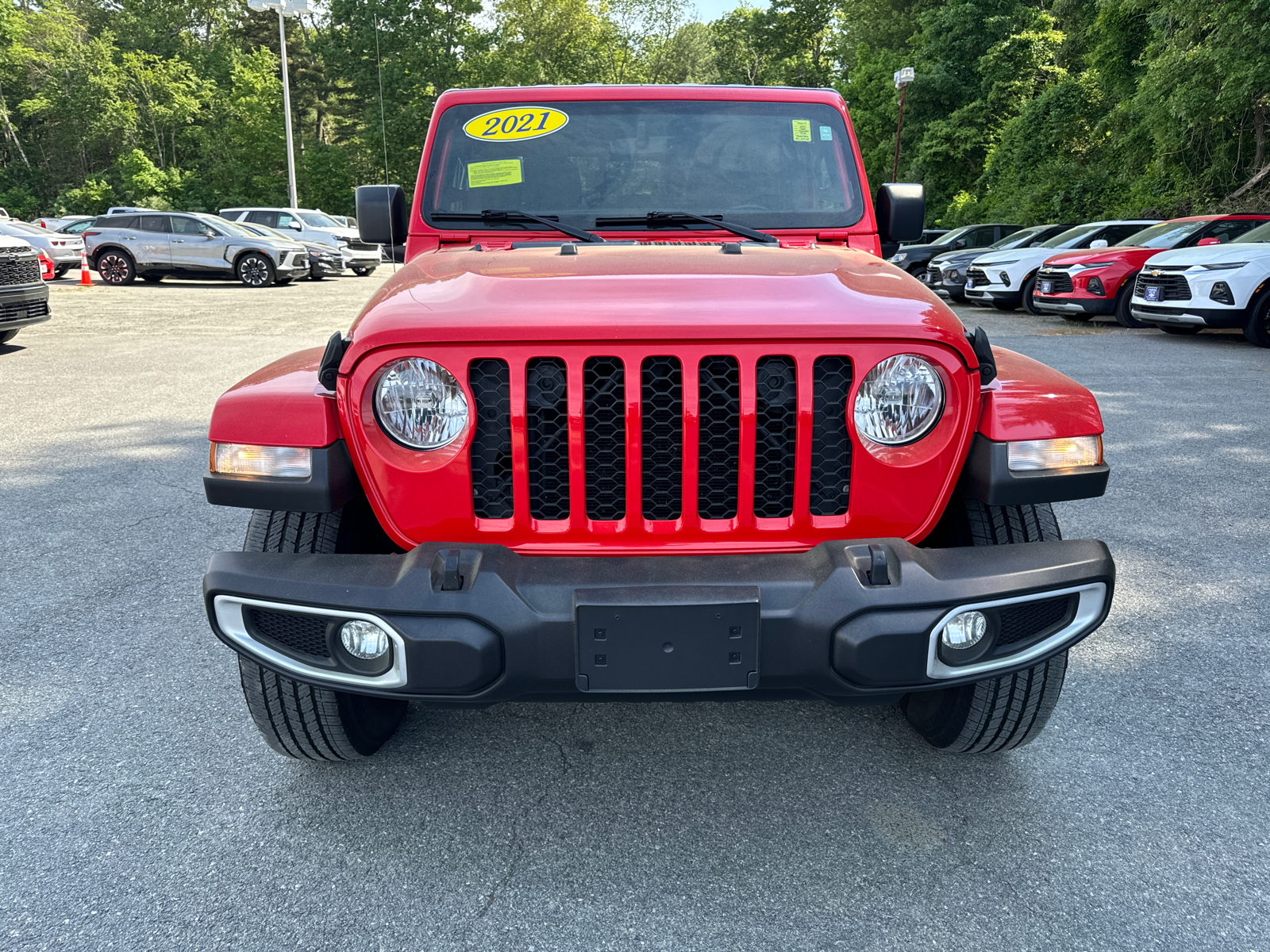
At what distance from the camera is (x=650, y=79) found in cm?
5388

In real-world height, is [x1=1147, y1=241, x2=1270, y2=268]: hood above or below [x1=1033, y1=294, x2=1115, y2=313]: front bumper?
above

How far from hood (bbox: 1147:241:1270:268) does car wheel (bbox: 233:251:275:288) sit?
57.5 feet

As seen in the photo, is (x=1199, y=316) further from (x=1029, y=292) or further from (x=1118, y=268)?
(x=1029, y=292)

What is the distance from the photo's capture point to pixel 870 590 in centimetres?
190

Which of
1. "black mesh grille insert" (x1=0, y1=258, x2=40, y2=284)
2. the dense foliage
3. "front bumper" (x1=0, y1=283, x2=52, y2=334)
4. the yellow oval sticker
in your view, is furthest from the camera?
the dense foliage

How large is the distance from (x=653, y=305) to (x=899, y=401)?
1.92ft

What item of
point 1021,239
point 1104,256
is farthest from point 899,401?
point 1021,239

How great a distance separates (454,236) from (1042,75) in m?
33.8

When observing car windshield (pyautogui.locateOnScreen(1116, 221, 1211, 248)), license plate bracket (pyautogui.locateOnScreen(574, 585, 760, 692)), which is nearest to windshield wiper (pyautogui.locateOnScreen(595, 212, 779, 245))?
license plate bracket (pyautogui.locateOnScreen(574, 585, 760, 692))

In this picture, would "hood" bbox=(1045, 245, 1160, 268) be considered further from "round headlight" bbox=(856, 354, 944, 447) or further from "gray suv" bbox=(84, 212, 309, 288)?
"gray suv" bbox=(84, 212, 309, 288)

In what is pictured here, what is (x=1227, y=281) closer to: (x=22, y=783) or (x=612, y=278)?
(x=612, y=278)

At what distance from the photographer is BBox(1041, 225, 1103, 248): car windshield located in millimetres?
15750

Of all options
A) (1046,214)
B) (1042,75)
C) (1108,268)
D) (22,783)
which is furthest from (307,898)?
(1042,75)

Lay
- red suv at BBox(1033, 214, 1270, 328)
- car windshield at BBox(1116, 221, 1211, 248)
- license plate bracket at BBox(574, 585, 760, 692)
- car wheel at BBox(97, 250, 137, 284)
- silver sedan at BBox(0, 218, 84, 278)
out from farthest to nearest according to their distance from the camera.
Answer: silver sedan at BBox(0, 218, 84, 278) → car wheel at BBox(97, 250, 137, 284) → car windshield at BBox(1116, 221, 1211, 248) → red suv at BBox(1033, 214, 1270, 328) → license plate bracket at BBox(574, 585, 760, 692)
